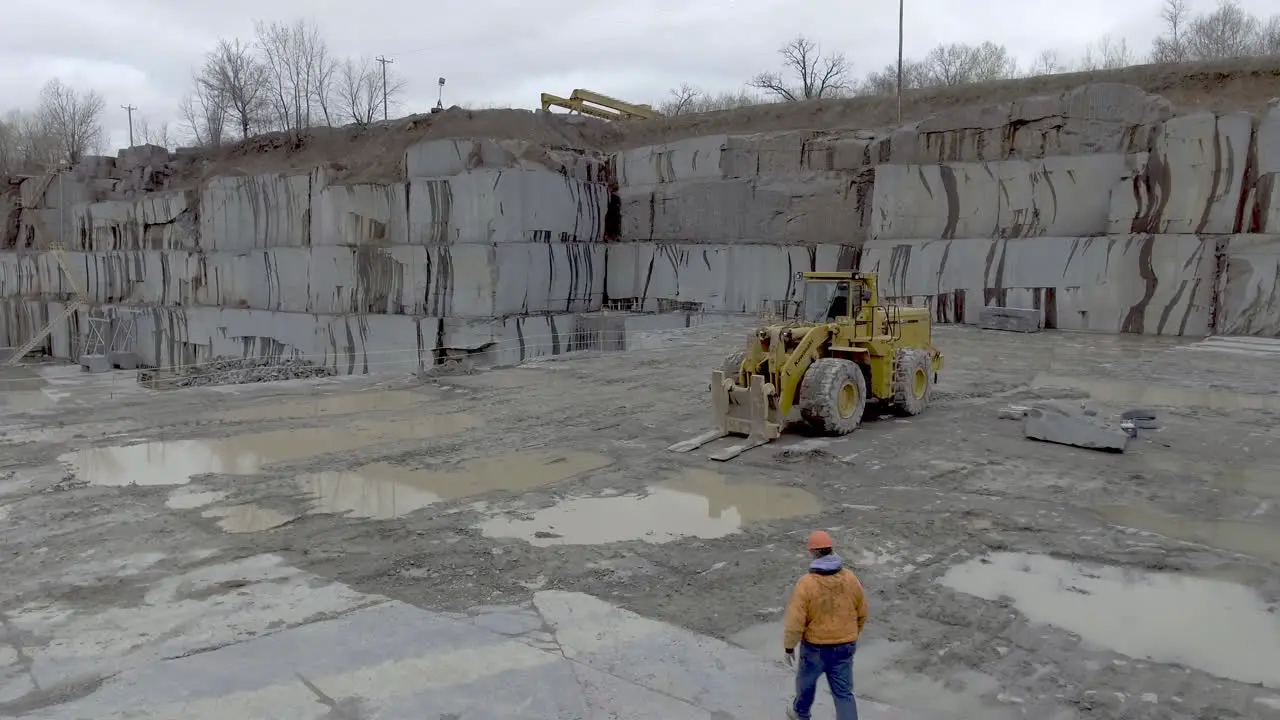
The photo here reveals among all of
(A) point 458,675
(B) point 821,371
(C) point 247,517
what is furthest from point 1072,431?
(C) point 247,517

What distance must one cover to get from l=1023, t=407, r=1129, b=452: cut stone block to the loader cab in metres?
2.25

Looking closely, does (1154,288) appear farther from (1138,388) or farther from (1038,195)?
(1138,388)

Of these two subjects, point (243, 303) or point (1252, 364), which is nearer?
point (1252, 364)

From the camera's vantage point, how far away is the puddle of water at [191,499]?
296 inches

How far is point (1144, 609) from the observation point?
5.24 m

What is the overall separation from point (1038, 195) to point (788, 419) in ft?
46.3

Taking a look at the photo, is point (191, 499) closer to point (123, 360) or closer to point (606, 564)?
point (606, 564)

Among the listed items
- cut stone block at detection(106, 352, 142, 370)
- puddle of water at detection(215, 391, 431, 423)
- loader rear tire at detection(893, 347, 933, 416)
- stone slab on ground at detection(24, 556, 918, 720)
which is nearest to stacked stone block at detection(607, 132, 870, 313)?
loader rear tire at detection(893, 347, 933, 416)

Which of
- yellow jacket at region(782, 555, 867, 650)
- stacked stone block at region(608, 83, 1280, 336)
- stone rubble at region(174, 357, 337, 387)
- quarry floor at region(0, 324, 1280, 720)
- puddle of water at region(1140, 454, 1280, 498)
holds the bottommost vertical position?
stone rubble at region(174, 357, 337, 387)

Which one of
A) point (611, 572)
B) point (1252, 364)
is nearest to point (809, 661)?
point (611, 572)

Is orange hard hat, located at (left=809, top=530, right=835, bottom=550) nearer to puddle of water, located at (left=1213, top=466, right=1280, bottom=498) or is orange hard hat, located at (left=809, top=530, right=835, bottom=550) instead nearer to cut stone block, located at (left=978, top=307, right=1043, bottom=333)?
puddle of water, located at (left=1213, top=466, right=1280, bottom=498)

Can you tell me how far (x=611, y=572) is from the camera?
596 cm

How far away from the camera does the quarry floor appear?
→ 4.37 meters

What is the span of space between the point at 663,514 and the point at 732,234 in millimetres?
18705
